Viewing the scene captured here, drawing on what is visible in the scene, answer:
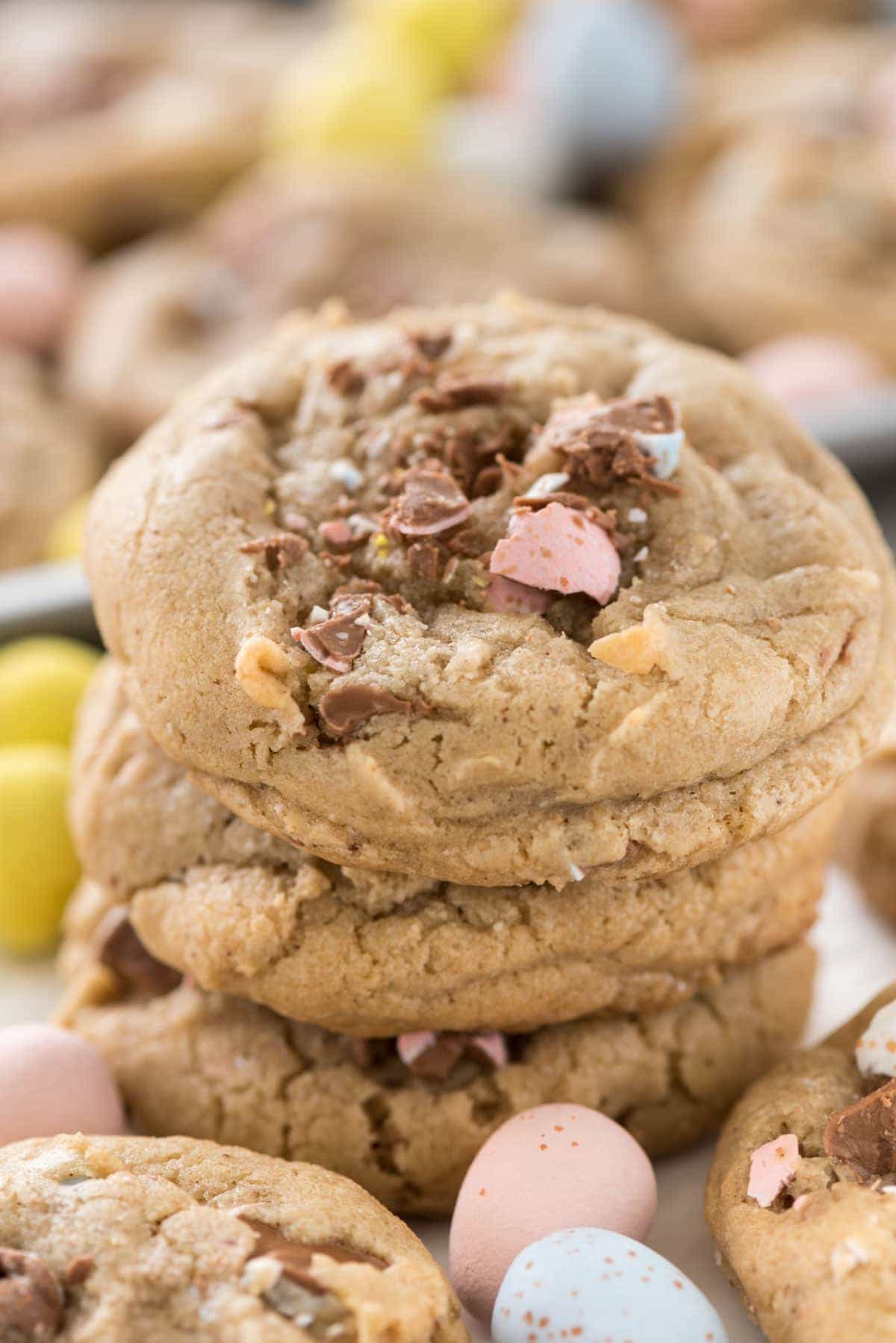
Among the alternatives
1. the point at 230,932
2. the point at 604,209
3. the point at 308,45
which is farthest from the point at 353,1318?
the point at 308,45

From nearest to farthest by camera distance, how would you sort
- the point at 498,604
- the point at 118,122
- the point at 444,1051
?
1. the point at 498,604
2. the point at 444,1051
3. the point at 118,122

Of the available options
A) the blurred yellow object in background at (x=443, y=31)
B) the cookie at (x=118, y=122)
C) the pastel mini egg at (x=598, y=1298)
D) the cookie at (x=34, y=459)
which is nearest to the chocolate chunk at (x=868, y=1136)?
the pastel mini egg at (x=598, y=1298)

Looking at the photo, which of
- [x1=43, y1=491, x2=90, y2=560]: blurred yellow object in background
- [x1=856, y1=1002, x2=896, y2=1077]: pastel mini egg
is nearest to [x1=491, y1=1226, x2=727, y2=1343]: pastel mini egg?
[x1=856, y1=1002, x2=896, y2=1077]: pastel mini egg

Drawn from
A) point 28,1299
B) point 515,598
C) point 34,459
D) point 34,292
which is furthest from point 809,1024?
point 34,292

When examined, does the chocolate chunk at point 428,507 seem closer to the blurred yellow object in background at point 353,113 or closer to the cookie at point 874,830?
the cookie at point 874,830

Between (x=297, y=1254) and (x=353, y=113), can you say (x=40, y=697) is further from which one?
(x=353, y=113)

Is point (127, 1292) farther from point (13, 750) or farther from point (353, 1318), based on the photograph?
point (13, 750)
